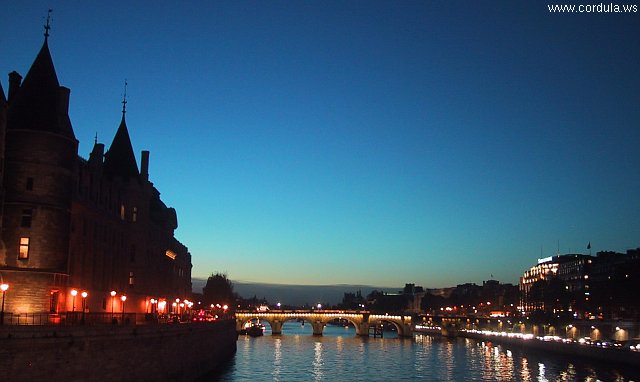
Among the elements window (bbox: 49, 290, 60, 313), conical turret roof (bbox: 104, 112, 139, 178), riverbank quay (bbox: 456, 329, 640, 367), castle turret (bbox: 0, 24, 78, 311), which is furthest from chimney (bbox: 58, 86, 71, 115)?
riverbank quay (bbox: 456, 329, 640, 367)

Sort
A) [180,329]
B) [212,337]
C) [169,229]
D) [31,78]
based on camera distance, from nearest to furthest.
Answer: [31,78] → [180,329] → [212,337] → [169,229]

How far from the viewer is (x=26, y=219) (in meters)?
51.0

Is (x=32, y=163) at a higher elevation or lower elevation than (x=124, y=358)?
higher

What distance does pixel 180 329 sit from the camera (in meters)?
66.4

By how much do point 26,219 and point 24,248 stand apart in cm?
211

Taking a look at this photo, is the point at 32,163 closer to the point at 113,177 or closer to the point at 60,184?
the point at 60,184

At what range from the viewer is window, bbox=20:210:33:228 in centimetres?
5091

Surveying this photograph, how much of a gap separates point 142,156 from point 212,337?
2412cm

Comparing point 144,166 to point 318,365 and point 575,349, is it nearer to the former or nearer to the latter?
point 318,365

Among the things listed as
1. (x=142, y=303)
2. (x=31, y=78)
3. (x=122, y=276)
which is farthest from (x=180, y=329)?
(x=31, y=78)

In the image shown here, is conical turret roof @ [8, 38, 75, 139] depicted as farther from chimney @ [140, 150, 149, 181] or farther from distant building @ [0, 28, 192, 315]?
chimney @ [140, 150, 149, 181]

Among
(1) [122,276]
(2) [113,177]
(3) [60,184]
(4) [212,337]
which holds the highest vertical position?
(2) [113,177]

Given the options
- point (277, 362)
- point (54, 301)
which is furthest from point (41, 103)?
point (277, 362)

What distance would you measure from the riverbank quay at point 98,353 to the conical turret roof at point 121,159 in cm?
1938
